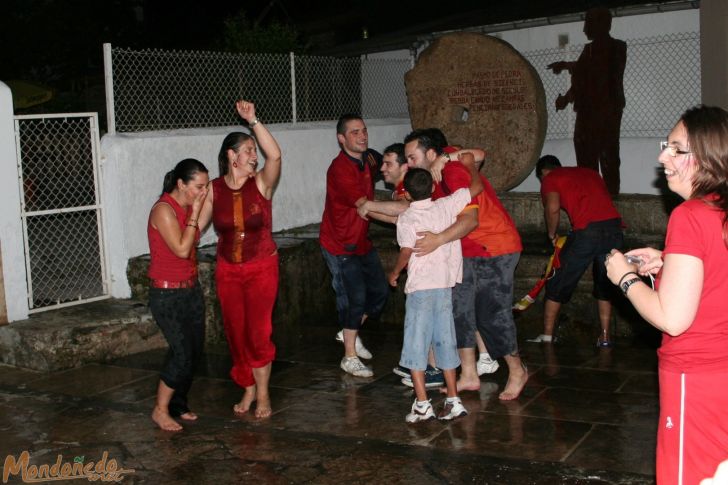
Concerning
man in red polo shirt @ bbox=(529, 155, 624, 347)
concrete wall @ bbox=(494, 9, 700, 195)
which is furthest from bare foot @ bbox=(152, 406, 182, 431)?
concrete wall @ bbox=(494, 9, 700, 195)

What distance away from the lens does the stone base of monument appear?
24.3 feet

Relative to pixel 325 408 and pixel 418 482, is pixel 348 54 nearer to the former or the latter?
pixel 325 408

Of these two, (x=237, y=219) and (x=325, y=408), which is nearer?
(x=237, y=219)

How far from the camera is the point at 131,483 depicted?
493cm

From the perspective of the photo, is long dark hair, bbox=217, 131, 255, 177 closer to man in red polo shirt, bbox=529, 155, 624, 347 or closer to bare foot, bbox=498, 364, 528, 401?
bare foot, bbox=498, 364, 528, 401

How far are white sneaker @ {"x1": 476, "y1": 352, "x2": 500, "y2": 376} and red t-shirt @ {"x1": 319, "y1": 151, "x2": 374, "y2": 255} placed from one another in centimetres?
124

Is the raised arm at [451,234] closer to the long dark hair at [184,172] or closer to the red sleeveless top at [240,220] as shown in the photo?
the red sleeveless top at [240,220]

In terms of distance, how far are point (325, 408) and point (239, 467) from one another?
3.88 ft

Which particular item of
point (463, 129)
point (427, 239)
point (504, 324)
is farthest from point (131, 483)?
point (463, 129)

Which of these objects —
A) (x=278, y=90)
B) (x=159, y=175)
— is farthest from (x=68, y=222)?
(x=278, y=90)

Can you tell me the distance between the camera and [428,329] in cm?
564

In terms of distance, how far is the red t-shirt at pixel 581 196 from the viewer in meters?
7.36

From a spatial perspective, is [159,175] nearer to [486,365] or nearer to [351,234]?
[351,234]

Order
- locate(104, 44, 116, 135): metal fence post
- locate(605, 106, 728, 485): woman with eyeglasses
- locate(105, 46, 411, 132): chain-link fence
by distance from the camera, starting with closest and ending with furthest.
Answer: locate(605, 106, 728, 485): woman with eyeglasses
locate(104, 44, 116, 135): metal fence post
locate(105, 46, 411, 132): chain-link fence
